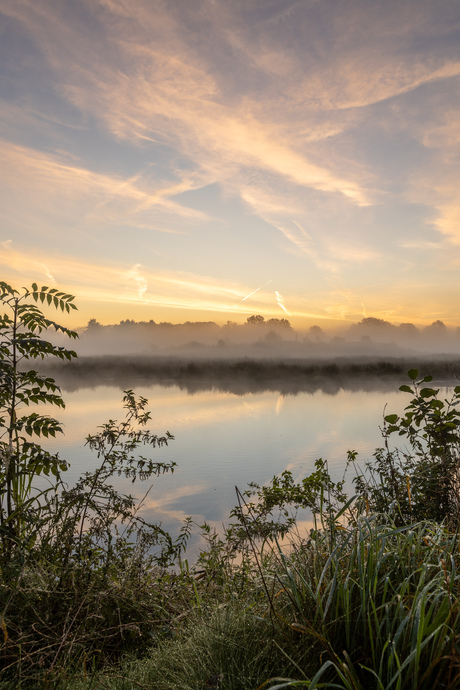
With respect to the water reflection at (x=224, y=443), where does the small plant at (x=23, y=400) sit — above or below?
above

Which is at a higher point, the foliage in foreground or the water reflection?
the foliage in foreground

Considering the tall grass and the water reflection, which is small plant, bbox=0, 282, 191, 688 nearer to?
the tall grass

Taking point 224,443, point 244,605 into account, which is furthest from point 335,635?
point 224,443

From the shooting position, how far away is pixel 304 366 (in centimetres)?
5112

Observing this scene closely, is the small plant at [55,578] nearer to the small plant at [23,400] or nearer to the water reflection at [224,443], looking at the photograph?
the small plant at [23,400]

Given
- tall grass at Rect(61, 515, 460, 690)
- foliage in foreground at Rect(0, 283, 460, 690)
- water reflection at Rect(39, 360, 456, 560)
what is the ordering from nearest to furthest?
tall grass at Rect(61, 515, 460, 690), foliage in foreground at Rect(0, 283, 460, 690), water reflection at Rect(39, 360, 456, 560)

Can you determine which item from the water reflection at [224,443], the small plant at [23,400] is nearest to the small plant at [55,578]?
the small plant at [23,400]

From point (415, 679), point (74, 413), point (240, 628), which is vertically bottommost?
point (74, 413)

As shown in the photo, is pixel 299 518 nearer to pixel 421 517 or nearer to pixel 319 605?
pixel 421 517

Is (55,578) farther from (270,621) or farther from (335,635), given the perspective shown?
(335,635)

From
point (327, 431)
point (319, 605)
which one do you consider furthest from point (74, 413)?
point (319, 605)

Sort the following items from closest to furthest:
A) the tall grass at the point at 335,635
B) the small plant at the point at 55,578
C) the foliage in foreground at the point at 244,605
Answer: the tall grass at the point at 335,635, the foliage in foreground at the point at 244,605, the small plant at the point at 55,578

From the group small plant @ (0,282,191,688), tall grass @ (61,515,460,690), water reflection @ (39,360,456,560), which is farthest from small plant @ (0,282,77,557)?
water reflection @ (39,360,456,560)

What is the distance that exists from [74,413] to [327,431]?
9021 millimetres
